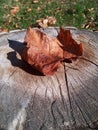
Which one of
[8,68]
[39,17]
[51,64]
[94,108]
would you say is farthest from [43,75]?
[39,17]

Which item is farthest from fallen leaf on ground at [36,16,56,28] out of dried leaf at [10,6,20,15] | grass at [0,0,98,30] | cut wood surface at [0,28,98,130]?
cut wood surface at [0,28,98,130]

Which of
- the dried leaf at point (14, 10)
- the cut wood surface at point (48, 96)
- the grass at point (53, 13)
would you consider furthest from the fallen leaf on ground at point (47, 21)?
the cut wood surface at point (48, 96)

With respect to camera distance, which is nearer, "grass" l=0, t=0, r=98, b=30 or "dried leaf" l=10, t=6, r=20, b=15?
"grass" l=0, t=0, r=98, b=30

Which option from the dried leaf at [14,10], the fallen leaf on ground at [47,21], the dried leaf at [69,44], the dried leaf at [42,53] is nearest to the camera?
the dried leaf at [42,53]

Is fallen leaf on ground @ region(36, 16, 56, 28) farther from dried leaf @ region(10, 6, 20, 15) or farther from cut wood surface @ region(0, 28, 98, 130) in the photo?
cut wood surface @ region(0, 28, 98, 130)

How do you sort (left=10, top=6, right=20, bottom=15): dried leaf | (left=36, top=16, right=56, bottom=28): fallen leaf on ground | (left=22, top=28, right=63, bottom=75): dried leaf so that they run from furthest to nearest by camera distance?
(left=10, top=6, right=20, bottom=15): dried leaf, (left=36, top=16, right=56, bottom=28): fallen leaf on ground, (left=22, top=28, right=63, bottom=75): dried leaf

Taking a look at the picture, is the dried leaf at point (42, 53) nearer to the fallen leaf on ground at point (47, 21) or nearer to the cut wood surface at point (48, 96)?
the cut wood surface at point (48, 96)

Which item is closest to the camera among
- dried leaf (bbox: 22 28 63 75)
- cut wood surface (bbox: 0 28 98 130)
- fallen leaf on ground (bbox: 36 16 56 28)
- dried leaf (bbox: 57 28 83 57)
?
cut wood surface (bbox: 0 28 98 130)

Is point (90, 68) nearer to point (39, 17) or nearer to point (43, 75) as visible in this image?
point (43, 75)
